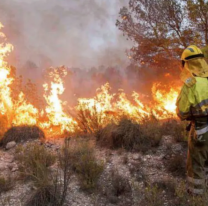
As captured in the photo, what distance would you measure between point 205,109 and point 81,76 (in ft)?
192

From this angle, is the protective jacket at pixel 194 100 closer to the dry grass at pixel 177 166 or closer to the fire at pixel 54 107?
the dry grass at pixel 177 166

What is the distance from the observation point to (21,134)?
691 cm

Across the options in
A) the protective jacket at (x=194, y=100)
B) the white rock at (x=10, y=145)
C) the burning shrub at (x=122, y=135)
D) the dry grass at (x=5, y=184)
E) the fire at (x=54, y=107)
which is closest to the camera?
the protective jacket at (x=194, y=100)

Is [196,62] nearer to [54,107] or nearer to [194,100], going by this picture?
[194,100]

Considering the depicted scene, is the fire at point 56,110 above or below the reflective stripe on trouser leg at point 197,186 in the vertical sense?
above

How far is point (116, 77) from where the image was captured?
1804 inches

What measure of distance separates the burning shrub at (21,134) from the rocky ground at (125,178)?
3.22 ft

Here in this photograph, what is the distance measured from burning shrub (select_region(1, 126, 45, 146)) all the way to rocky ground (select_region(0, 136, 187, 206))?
0.98m

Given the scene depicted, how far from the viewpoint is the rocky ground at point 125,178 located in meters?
3.57

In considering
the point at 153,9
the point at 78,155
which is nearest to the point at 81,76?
the point at 153,9

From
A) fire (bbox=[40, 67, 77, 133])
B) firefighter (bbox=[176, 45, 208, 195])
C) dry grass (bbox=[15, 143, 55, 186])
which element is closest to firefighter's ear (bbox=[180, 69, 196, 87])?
firefighter (bbox=[176, 45, 208, 195])

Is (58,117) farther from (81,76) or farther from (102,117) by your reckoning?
(81,76)

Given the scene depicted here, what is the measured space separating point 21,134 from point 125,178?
13.4 feet

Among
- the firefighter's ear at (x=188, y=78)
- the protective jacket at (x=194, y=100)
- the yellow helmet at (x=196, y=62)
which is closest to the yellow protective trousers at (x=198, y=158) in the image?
the protective jacket at (x=194, y=100)
